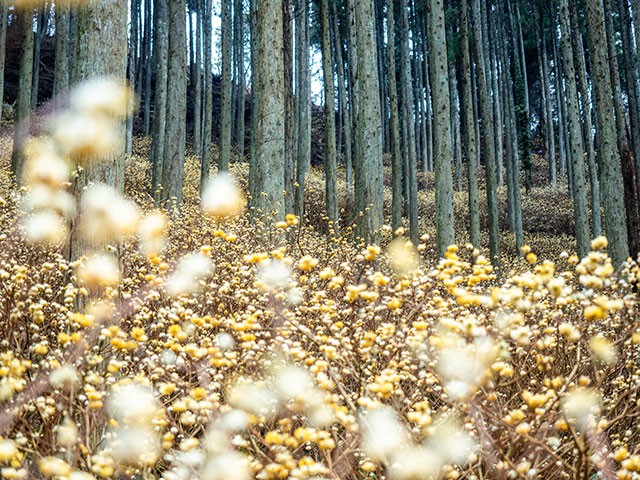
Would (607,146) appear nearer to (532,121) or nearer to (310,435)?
(310,435)

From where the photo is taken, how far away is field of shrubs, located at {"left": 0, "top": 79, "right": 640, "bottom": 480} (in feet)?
6.66

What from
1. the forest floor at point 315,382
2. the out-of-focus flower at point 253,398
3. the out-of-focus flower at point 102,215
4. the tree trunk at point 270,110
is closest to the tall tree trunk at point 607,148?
the forest floor at point 315,382

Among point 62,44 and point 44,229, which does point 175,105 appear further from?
point 44,229

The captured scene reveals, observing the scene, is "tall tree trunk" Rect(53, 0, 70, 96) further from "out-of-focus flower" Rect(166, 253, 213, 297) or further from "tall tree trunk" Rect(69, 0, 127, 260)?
"out-of-focus flower" Rect(166, 253, 213, 297)

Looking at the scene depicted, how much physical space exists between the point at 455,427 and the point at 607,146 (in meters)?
7.39

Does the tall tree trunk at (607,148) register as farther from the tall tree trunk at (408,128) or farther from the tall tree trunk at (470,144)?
the tall tree trunk at (408,128)

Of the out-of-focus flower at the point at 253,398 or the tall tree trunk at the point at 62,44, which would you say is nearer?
the out-of-focus flower at the point at 253,398

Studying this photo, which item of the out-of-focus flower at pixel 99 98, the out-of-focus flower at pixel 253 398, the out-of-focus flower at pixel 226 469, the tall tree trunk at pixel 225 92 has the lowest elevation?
the out-of-focus flower at pixel 226 469

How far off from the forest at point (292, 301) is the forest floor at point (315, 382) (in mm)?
26

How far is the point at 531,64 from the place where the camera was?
31.2 m

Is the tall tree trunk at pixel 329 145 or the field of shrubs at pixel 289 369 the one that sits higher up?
the tall tree trunk at pixel 329 145

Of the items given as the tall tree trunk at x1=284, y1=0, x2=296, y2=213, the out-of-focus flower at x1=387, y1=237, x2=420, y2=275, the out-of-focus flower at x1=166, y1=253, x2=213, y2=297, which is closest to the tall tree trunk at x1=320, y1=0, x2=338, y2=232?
the tall tree trunk at x1=284, y1=0, x2=296, y2=213

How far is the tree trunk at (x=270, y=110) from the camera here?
6.61 meters

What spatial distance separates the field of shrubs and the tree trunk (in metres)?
1.61
